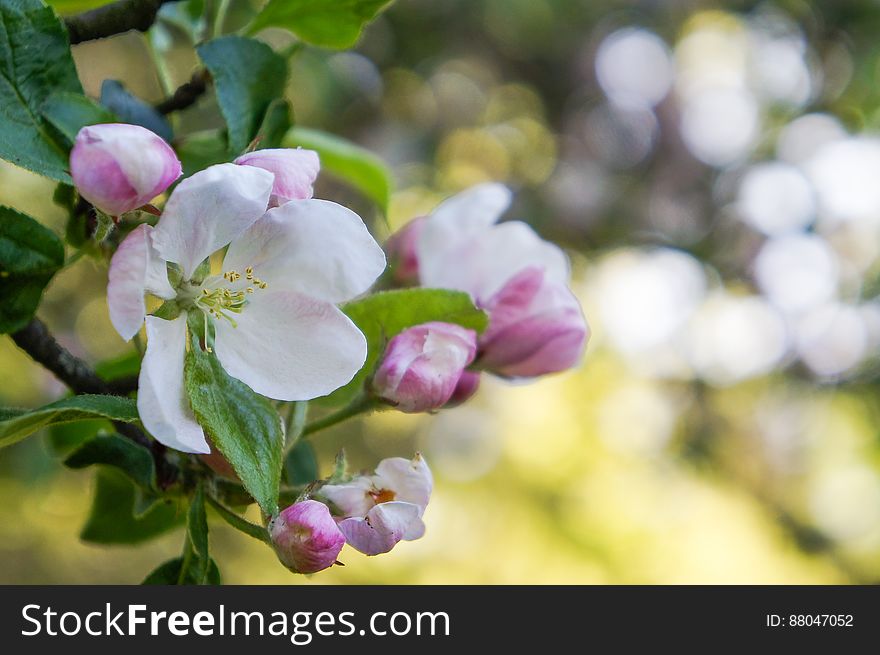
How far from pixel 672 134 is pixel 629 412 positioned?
1011mm

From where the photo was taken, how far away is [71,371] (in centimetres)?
60

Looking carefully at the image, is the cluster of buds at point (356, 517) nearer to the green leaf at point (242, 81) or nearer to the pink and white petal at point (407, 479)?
the pink and white petal at point (407, 479)

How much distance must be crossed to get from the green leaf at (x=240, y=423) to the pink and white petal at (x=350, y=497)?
1.5 inches

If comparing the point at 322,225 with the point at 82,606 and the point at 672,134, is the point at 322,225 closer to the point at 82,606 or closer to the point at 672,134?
the point at 82,606

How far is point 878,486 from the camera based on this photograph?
329 centimetres

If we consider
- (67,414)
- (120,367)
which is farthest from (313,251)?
(120,367)

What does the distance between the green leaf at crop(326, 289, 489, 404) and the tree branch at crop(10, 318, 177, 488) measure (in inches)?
5.7

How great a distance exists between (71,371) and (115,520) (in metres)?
0.27

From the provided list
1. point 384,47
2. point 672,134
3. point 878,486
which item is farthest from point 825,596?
point 878,486

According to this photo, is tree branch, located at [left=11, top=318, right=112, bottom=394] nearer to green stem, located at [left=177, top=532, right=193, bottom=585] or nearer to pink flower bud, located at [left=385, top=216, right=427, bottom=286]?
green stem, located at [left=177, top=532, right=193, bottom=585]

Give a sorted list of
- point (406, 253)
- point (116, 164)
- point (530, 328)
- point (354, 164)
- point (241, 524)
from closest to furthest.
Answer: point (116, 164) → point (241, 524) → point (530, 328) → point (406, 253) → point (354, 164)

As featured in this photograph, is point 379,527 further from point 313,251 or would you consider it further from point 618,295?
point 618,295

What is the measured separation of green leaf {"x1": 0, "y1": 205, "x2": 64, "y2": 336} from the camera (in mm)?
541

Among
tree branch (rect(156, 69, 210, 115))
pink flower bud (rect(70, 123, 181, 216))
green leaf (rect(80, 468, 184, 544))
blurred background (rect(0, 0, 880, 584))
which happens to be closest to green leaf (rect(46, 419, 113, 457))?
green leaf (rect(80, 468, 184, 544))
